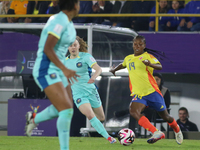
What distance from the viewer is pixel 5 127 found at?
422 inches

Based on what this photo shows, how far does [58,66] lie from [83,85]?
300 cm

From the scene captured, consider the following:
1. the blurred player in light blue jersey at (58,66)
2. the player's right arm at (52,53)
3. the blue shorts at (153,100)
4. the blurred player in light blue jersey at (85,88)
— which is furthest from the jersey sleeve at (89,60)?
the player's right arm at (52,53)

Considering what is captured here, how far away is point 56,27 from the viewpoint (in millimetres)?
4309

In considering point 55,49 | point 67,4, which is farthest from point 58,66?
point 67,4

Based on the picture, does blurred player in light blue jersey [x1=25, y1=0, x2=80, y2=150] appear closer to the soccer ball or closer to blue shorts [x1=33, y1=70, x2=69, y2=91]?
blue shorts [x1=33, y1=70, x2=69, y2=91]

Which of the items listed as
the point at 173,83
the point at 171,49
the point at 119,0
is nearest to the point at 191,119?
the point at 173,83

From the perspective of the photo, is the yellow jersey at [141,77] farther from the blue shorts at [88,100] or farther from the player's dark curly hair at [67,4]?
the player's dark curly hair at [67,4]

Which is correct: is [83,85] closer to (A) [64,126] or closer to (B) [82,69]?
(B) [82,69]

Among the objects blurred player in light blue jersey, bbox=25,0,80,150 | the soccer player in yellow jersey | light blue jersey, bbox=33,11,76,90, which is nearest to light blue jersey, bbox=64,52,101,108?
the soccer player in yellow jersey

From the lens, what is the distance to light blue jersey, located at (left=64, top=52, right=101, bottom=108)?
23.4 ft

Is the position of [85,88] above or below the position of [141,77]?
below

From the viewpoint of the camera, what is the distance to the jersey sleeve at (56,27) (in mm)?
4293

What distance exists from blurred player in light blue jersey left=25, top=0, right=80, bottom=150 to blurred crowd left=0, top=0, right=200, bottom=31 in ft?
22.3

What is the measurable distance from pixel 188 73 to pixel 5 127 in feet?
16.3
